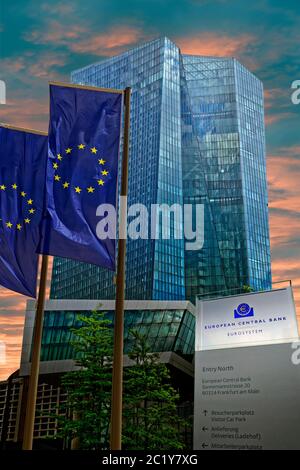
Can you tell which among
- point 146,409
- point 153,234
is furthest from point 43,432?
point 153,234

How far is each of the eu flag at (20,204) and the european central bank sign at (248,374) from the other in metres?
5.36

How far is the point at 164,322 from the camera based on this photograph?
54.2m

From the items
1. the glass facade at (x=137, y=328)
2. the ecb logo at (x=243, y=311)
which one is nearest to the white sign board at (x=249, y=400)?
the ecb logo at (x=243, y=311)

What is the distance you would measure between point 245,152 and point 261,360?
151937 mm

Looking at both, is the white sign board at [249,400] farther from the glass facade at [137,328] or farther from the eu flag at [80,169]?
the glass facade at [137,328]

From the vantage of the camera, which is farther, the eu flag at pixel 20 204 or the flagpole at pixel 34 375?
the eu flag at pixel 20 204

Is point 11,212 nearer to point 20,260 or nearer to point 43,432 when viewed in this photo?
point 20,260

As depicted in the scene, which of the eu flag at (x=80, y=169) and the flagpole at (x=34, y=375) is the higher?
the eu flag at (x=80, y=169)

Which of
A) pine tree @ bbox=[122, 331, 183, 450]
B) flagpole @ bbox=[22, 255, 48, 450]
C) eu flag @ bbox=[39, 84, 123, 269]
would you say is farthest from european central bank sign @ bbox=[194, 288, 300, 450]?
pine tree @ bbox=[122, 331, 183, 450]

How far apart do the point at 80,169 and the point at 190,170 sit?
435ft

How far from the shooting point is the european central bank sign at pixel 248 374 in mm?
13023

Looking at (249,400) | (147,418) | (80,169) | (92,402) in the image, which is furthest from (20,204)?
(147,418)

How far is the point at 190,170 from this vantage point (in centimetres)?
14462

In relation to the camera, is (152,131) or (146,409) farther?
(152,131)
